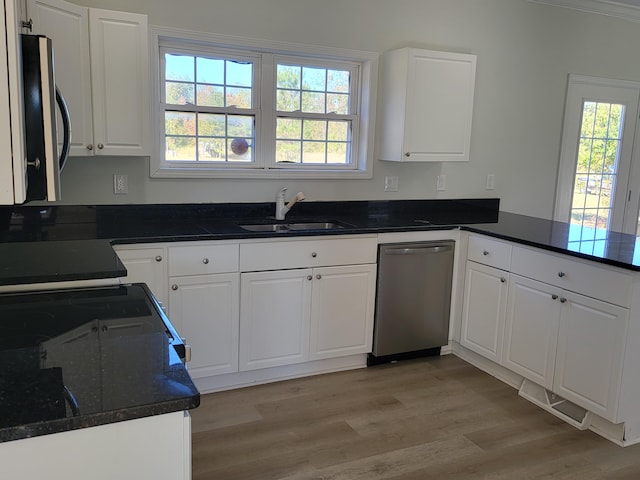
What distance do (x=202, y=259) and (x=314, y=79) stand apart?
154 cm

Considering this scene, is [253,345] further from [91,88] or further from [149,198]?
[91,88]

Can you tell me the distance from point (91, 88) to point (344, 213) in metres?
1.79

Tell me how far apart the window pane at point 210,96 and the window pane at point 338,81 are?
76cm

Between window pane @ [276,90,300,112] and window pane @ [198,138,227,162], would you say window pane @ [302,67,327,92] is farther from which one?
window pane @ [198,138,227,162]

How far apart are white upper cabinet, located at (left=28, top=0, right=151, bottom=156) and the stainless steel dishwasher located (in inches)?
62.0

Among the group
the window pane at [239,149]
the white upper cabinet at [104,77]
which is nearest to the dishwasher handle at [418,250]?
the window pane at [239,149]

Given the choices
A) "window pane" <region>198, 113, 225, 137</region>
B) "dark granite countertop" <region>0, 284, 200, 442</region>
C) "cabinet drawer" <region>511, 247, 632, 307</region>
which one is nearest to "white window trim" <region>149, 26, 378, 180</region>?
"window pane" <region>198, 113, 225, 137</region>

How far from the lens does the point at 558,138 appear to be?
180 inches

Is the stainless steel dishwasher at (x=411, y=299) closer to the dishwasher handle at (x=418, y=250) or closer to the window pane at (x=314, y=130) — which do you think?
the dishwasher handle at (x=418, y=250)

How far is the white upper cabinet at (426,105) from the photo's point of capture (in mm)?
3637

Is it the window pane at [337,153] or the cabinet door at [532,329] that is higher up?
the window pane at [337,153]

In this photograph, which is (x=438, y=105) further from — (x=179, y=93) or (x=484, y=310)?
(x=179, y=93)

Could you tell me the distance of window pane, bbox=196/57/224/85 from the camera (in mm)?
3410

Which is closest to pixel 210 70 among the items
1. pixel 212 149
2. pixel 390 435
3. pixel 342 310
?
pixel 212 149
